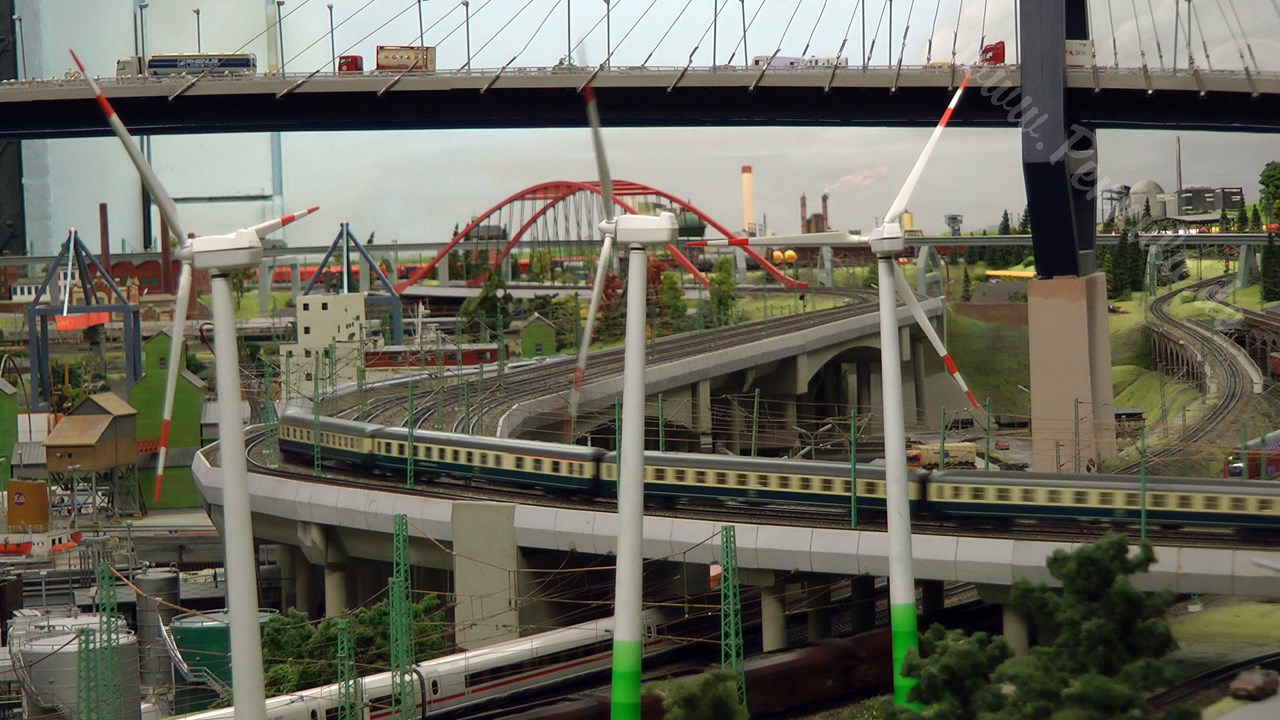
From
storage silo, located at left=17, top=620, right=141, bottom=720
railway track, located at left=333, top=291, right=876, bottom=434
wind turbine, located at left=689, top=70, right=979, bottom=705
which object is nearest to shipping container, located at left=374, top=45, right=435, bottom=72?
railway track, located at left=333, top=291, right=876, bottom=434

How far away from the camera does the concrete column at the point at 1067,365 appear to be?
2221 inches

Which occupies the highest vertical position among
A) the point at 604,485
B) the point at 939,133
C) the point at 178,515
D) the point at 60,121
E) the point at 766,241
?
the point at 60,121

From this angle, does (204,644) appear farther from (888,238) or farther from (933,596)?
(888,238)

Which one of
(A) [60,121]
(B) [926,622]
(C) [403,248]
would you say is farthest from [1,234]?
(B) [926,622]

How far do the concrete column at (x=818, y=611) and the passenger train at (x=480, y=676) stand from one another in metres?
4.01

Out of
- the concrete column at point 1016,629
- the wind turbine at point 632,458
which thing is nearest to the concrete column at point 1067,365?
the concrete column at point 1016,629

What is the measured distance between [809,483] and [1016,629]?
26.0ft

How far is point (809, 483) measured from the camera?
40.1 meters

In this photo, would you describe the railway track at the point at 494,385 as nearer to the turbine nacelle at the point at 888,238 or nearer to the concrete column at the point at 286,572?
the concrete column at the point at 286,572

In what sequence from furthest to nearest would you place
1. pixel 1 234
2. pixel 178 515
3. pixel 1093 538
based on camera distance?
pixel 1 234
pixel 178 515
pixel 1093 538

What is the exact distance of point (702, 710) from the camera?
2505 cm

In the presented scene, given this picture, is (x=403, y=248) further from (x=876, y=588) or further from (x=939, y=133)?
(x=939, y=133)

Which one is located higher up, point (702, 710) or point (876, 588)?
point (702, 710)

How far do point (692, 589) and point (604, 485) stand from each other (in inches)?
203
